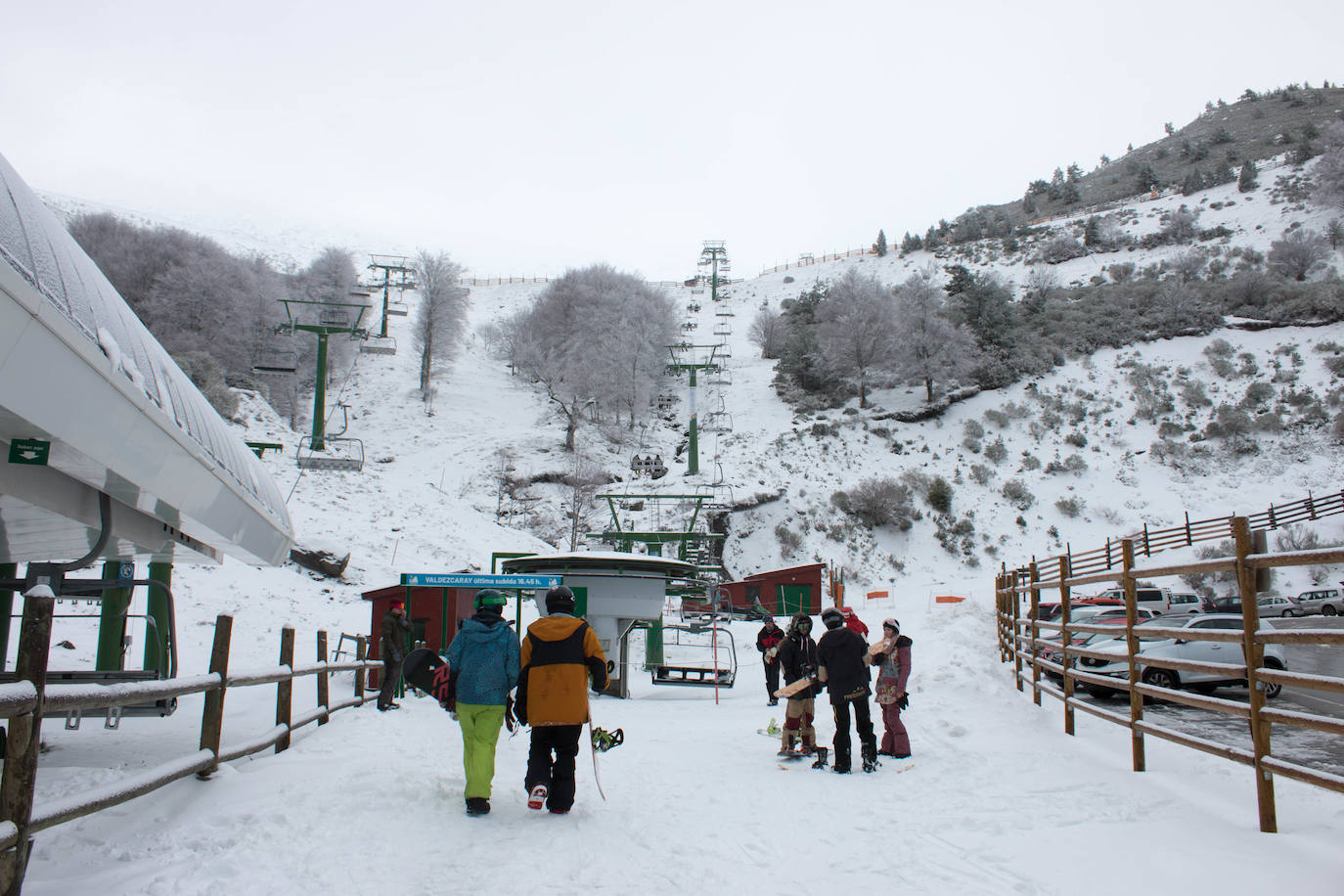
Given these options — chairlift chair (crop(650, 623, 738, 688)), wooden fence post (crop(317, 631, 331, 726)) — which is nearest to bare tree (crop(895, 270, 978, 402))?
chairlift chair (crop(650, 623, 738, 688))

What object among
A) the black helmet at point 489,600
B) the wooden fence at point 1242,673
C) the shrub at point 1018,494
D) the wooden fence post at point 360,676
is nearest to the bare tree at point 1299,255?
the shrub at point 1018,494

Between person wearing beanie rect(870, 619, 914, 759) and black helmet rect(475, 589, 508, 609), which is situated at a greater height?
black helmet rect(475, 589, 508, 609)

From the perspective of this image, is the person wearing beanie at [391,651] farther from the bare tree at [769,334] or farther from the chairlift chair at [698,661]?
the bare tree at [769,334]

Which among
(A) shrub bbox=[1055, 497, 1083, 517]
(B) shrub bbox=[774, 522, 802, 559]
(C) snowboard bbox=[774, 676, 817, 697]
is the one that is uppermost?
(A) shrub bbox=[1055, 497, 1083, 517]

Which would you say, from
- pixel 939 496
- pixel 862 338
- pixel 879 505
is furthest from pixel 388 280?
pixel 939 496

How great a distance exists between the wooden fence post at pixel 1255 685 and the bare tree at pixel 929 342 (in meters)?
45.6

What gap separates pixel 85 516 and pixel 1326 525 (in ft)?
124

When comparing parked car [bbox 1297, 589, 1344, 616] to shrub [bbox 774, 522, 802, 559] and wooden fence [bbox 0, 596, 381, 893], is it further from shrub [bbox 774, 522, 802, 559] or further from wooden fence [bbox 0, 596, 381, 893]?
wooden fence [bbox 0, 596, 381, 893]

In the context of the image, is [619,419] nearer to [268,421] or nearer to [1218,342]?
[268,421]

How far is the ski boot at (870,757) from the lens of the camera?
7668 mm

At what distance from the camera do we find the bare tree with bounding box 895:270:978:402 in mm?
48625

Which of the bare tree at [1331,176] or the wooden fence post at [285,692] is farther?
the bare tree at [1331,176]

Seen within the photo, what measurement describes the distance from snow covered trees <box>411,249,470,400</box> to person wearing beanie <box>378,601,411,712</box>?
4484 centimetres

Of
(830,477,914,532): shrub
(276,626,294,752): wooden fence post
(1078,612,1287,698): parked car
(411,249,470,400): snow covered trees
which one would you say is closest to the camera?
(276,626,294,752): wooden fence post
